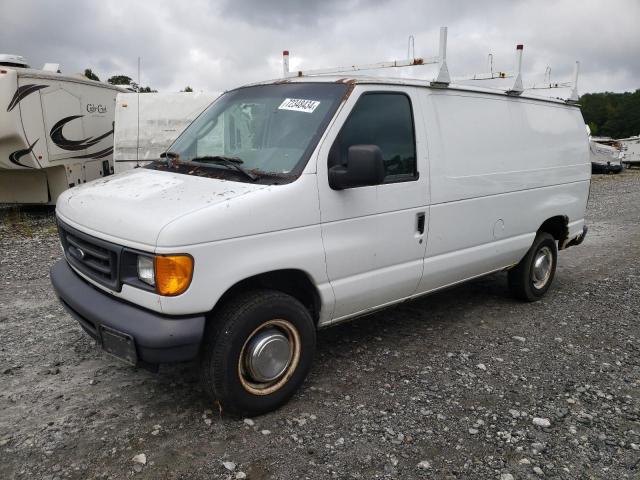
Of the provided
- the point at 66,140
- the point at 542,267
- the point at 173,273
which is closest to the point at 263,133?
the point at 173,273

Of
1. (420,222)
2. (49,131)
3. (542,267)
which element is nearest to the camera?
(420,222)

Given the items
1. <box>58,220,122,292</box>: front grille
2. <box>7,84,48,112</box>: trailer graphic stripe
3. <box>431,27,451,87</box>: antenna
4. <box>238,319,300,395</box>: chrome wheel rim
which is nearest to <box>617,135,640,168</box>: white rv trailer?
<box>7,84,48,112</box>: trailer graphic stripe

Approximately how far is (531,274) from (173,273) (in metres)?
4.20

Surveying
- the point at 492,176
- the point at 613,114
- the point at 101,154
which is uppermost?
the point at 613,114

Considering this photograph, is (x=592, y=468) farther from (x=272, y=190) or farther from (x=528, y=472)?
(x=272, y=190)

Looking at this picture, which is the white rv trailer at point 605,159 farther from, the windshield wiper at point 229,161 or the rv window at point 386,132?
the windshield wiper at point 229,161

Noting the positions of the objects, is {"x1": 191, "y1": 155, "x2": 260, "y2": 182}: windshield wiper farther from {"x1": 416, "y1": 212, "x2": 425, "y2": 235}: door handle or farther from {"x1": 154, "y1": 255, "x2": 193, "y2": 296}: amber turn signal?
{"x1": 416, "y1": 212, "x2": 425, "y2": 235}: door handle

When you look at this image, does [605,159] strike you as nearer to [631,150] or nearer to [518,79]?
[631,150]

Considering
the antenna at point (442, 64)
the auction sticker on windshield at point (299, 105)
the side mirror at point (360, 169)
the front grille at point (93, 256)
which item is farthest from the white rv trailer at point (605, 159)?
the front grille at point (93, 256)

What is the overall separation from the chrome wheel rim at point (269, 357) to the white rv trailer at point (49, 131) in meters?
8.83

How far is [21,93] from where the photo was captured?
32.7 feet

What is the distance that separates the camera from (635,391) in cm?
393

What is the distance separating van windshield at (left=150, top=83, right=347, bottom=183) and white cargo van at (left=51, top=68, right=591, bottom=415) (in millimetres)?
13

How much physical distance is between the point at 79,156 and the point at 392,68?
9.29 m
